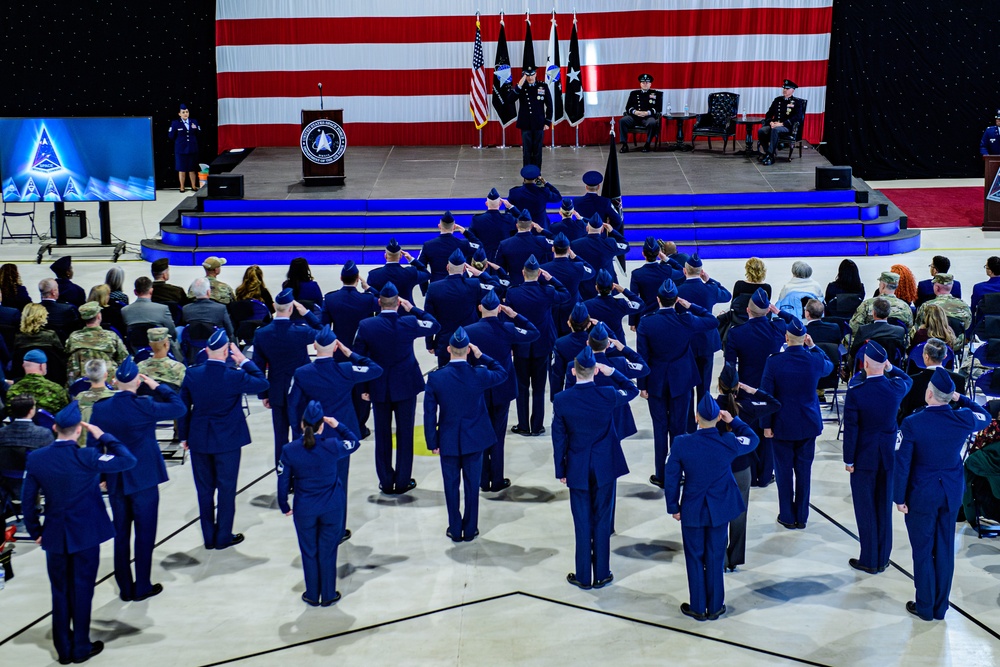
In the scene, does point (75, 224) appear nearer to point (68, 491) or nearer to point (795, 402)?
point (68, 491)

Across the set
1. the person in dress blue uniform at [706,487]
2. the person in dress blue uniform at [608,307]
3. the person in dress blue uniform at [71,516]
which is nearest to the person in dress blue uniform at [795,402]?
the person in dress blue uniform at [706,487]

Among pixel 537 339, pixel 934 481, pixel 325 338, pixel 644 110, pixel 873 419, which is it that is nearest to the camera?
pixel 934 481

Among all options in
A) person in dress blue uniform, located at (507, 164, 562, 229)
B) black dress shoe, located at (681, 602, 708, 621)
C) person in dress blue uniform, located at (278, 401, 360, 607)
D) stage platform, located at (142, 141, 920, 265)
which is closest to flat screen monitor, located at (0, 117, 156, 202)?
stage platform, located at (142, 141, 920, 265)

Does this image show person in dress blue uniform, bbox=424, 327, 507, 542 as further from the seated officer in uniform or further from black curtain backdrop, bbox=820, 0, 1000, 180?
black curtain backdrop, bbox=820, 0, 1000, 180

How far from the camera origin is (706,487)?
24.6 ft

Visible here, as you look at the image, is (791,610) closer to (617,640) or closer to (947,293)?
(617,640)

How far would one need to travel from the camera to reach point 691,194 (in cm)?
1827

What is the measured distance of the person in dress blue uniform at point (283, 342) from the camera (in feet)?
30.8

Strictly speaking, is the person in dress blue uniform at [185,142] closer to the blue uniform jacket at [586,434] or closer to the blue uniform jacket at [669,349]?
the blue uniform jacket at [669,349]

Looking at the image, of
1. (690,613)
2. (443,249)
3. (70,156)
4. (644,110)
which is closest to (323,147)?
(70,156)

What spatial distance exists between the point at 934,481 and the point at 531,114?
11.8 meters

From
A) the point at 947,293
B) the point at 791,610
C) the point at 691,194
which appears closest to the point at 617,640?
the point at 791,610

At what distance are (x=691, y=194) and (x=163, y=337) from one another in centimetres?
1091

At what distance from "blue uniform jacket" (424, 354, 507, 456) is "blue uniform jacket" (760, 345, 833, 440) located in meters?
1.89
